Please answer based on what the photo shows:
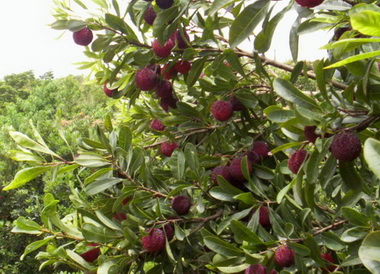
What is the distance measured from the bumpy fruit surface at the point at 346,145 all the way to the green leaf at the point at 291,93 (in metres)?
0.09

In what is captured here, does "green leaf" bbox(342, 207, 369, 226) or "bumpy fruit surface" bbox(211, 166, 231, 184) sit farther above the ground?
"green leaf" bbox(342, 207, 369, 226)

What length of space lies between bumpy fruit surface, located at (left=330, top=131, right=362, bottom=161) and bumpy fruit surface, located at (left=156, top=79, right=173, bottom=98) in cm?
78

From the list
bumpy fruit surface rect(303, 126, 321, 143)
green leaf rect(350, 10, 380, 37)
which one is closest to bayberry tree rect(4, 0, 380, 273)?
bumpy fruit surface rect(303, 126, 321, 143)

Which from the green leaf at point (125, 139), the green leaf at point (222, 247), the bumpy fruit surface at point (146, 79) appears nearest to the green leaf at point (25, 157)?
the green leaf at point (125, 139)

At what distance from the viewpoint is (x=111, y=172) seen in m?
1.28

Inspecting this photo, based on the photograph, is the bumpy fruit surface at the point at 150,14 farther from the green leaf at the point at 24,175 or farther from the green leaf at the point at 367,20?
the green leaf at the point at 367,20

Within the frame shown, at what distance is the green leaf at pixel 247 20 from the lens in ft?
3.04

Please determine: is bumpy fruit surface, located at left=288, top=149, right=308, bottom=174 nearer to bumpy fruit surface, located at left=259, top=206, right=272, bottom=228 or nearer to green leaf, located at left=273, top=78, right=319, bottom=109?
green leaf, located at left=273, top=78, right=319, bottom=109

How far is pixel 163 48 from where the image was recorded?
1353 millimetres

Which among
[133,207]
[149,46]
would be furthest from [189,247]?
[149,46]

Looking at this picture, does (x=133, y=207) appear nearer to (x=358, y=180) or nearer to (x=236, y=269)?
(x=236, y=269)

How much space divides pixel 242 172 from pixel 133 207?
0.33 m

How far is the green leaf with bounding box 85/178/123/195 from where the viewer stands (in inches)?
48.7

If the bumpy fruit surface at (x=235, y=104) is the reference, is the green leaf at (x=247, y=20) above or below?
above
